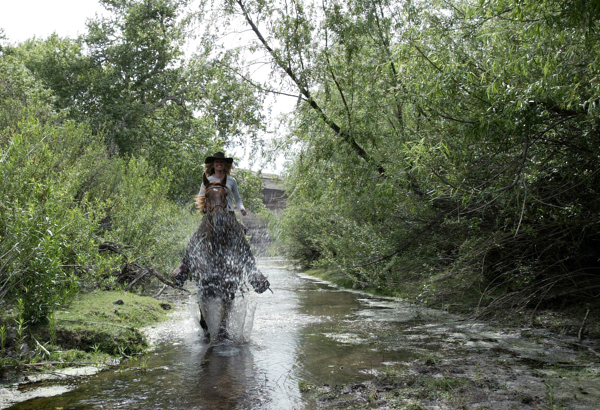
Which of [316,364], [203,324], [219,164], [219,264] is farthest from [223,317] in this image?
[219,164]

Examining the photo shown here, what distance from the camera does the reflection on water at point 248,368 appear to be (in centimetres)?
520

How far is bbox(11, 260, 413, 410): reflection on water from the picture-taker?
5.20m

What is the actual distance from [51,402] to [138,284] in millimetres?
8998

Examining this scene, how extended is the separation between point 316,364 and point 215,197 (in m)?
3.09

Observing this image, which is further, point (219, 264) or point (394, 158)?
point (394, 158)

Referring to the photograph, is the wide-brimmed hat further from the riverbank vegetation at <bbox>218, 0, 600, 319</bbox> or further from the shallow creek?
the riverbank vegetation at <bbox>218, 0, 600, 319</bbox>

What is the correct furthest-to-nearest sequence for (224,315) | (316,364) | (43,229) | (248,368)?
(224,315) < (43,229) < (316,364) < (248,368)

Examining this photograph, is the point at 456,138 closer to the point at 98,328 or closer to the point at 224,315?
the point at 224,315

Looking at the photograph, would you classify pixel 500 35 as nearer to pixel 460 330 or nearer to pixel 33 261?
pixel 460 330

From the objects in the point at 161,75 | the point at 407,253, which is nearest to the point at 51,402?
the point at 407,253

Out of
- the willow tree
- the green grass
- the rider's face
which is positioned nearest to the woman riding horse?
the rider's face

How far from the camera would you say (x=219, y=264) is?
818 centimetres

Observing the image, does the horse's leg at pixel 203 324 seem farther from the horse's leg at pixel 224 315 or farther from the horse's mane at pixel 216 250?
the horse's mane at pixel 216 250

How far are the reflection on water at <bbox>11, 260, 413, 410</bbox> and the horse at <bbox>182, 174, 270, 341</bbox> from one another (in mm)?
511
